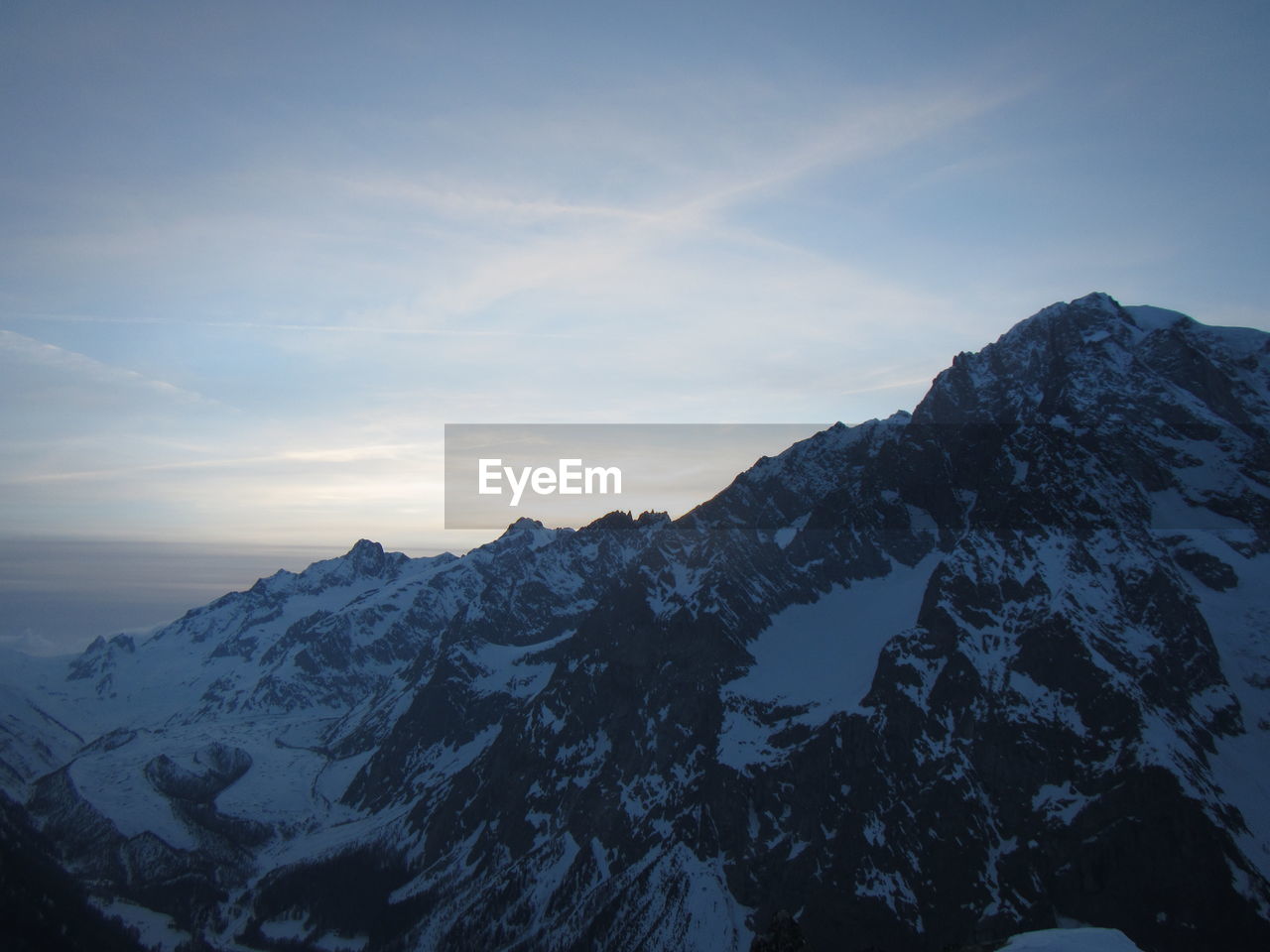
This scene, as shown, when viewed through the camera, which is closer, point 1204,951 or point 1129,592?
point 1204,951

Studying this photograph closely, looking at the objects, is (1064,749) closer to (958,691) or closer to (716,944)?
(958,691)

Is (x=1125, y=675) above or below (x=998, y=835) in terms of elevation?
above

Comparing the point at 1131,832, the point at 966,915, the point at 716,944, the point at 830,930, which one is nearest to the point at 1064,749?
the point at 1131,832

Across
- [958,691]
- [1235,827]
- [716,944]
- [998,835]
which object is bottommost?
[716,944]

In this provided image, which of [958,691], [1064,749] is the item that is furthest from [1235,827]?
[958,691]

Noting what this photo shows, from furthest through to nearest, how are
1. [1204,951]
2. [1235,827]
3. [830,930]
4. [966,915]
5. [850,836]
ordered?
[850,836] → [830,930] → [966,915] → [1235,827] → [1204,951]

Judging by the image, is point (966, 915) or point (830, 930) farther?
point (830, 930)

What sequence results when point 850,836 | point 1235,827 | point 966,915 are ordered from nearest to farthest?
point 1235,827, point 966,915, point 850,836

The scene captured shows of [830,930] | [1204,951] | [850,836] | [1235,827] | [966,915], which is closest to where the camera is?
[1204,951]

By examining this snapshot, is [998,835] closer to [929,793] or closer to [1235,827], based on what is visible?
[929,793]
